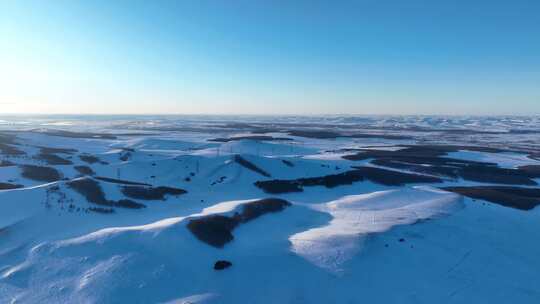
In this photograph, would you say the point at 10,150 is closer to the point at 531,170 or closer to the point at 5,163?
the point at 5,163

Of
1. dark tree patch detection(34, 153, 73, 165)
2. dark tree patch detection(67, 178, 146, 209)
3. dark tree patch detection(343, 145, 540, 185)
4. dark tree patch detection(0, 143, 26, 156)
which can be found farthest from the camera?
dark tree patch detection(0, 143, 26, 156)

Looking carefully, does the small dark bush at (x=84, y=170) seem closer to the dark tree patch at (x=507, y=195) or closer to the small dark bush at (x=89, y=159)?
the small dark bush at (x=89, y=159)

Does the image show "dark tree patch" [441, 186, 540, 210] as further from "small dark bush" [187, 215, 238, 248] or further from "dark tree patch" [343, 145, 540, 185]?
"small dark bush" [187, 215, 238, 248]

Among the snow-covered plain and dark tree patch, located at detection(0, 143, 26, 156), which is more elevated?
dark tree patch, located at detection(0, 143, 26, 156)

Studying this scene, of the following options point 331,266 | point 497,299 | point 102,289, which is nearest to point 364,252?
point 331,266

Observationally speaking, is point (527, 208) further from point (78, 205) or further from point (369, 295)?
point (78, 205)

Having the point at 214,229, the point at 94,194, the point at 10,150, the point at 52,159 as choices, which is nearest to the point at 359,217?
the point at 214,229

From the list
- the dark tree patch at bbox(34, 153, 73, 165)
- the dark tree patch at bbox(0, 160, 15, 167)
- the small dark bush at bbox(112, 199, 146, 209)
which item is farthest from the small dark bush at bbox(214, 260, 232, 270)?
the dark tree patch at bbox(34, 153, 73, 165)
